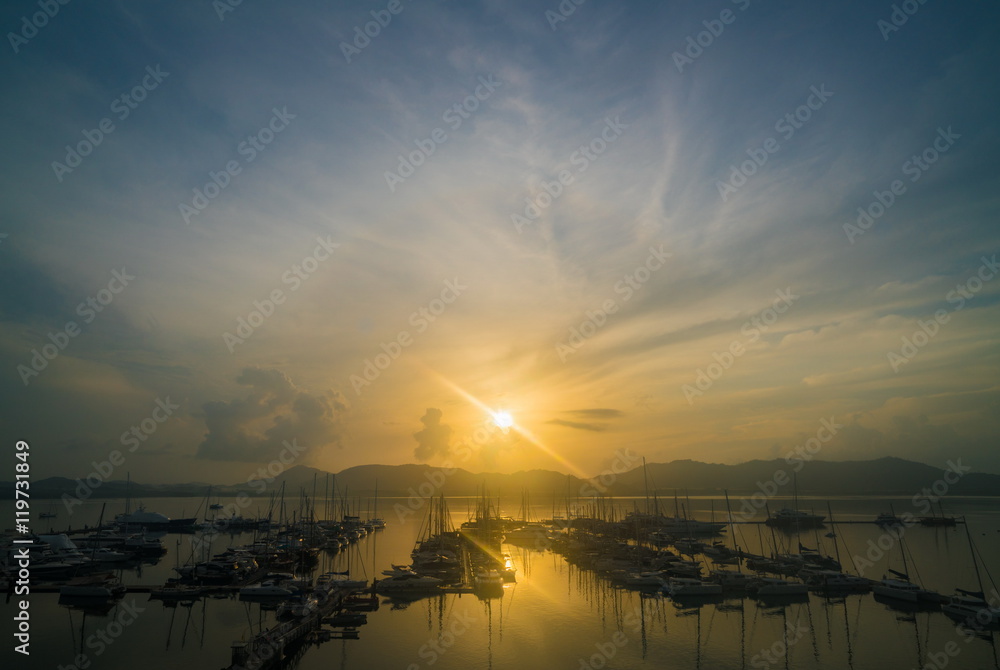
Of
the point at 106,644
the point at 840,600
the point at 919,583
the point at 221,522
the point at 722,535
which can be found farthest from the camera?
the point at 221,522

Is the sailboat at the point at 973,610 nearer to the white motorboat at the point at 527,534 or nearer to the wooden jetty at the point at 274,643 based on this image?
the wooden jetty at the point at 274,643

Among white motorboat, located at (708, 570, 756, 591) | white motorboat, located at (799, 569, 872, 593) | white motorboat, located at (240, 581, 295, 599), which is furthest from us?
white motorboat, located at (708, 570, 756, 591)

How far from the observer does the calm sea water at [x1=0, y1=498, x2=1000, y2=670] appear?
1163 inches

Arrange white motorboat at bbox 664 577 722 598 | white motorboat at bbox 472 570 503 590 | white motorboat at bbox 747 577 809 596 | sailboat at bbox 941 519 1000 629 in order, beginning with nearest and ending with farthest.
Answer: sailboat at bbox 941 519 1000 629 → white motorboat at bbox 747 577 809 596 → white motorboat at bbox 664 577 722 598 → white motorboat at bbox 472 570 503 590

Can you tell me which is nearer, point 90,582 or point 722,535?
point 90,582

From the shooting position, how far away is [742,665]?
29.2 m

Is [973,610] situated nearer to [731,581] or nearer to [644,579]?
[731,581]

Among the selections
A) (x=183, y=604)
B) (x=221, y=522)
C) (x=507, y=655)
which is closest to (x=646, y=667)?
(x=507, y=655)

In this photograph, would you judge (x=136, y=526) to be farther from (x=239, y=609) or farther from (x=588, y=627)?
(x=588, y=627)

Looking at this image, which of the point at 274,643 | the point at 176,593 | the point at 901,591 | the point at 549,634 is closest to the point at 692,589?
the point at 901,591

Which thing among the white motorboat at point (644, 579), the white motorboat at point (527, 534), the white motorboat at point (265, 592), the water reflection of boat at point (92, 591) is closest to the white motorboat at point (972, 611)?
the white motorboat at point (644, 579)

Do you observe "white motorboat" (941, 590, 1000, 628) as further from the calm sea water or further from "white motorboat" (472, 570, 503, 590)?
"white motorboat" (472, 570, 503, 590)

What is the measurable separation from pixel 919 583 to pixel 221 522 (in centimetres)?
11446

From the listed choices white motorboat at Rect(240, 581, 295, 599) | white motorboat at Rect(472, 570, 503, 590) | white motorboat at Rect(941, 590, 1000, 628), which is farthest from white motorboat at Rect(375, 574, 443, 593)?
white motorboat at Rect(941, 590, 1000, 628)
